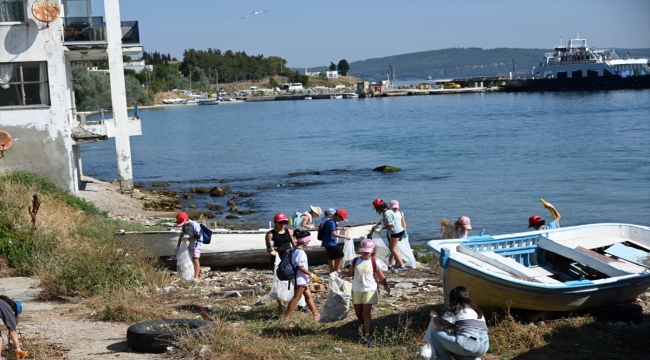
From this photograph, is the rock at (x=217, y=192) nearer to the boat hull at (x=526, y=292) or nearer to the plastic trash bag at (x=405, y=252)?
the plastic trash bag at (x=405, y=252)

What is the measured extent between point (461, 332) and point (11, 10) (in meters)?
20.2

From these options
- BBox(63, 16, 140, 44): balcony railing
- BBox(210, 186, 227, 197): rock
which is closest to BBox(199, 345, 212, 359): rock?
BBox(63, 16, 140, 44): balcony railing

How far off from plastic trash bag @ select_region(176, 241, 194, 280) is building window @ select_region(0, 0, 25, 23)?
12.5m

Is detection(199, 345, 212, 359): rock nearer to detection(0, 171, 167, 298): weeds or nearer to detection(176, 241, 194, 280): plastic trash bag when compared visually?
detection(0, 171, 167, 298): weeds

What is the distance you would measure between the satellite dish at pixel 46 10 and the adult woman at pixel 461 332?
1897 centimetres

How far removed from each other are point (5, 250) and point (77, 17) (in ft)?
38.2

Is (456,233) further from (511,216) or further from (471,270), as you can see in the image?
(511,216)

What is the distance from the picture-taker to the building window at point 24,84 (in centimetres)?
2391

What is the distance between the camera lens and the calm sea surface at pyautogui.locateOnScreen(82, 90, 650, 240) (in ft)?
103

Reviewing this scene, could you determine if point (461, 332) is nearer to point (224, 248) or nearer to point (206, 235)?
point (206, 235)

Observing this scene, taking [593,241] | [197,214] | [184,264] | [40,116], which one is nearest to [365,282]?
[593,241]

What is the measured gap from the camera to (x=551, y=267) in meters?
13.0

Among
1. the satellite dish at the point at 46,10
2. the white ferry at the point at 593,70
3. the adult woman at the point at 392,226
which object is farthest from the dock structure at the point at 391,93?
the adult woman at the point at 392,226

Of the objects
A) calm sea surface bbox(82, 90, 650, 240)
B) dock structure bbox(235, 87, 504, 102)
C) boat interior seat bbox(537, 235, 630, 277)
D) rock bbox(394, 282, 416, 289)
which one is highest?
dock structure bbox(235, 87, 504, 102)
